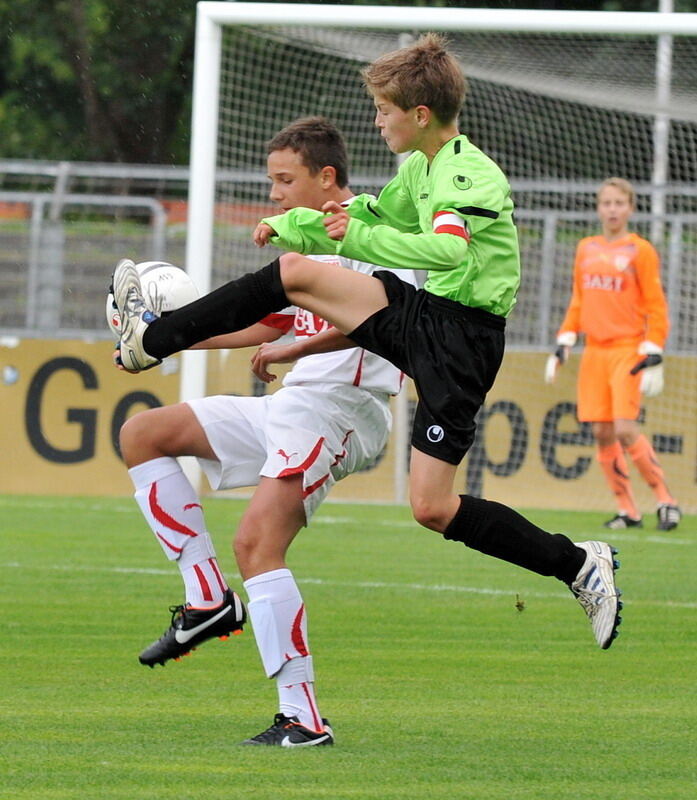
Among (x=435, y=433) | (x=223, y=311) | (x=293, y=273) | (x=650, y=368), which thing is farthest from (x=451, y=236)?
(x=650, y=368)

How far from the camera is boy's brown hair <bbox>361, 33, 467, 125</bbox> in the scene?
5.07 metres

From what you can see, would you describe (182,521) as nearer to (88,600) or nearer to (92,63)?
(88,600)

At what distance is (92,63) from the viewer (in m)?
27.7

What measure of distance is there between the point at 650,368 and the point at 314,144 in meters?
6.20

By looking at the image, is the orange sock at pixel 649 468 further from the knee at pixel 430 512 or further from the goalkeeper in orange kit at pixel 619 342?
the knee at pixel 430 512

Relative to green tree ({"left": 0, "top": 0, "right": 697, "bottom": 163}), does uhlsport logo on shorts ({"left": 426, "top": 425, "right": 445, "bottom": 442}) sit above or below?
below

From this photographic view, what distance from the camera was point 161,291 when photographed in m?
5.23

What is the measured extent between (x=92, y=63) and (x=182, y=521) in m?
23.6

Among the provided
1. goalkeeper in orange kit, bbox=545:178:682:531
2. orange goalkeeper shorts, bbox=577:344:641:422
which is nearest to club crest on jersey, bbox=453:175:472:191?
goalkeeper in orange kit, bbox=545:178:682:531

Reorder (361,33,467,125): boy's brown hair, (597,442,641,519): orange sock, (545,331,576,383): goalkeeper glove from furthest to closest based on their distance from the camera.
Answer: (545,331,576,383): goalkeeper glove < (597,442,641,519): orange sock < (361,33,467,125): boy's brown hair

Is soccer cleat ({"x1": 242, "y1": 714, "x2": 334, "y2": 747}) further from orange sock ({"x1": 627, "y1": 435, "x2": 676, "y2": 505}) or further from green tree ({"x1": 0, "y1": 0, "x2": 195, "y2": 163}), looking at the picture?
green tree ({"x1": 0, "y1": 0, "x2": 195, "y2": 163})

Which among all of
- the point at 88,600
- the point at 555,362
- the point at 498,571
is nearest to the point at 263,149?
the point at 555,362

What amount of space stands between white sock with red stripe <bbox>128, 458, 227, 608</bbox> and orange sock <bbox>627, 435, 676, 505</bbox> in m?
6.39

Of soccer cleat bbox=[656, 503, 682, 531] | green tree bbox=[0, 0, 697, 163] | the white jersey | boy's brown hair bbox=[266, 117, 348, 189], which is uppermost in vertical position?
green tree bbox=[0, 0, 697, 163]
